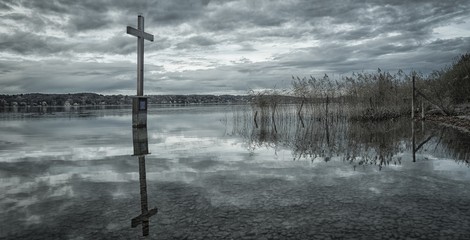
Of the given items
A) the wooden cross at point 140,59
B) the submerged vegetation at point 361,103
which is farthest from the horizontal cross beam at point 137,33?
the submerged vegetation at point 361,103

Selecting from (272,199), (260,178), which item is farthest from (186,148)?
(272,199)

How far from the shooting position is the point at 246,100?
21.0 meters

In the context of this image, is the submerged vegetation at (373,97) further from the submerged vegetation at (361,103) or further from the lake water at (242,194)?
the lake water at (242,194)

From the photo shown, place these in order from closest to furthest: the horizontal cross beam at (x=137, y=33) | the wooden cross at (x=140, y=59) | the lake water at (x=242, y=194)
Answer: the lake water at (x=242, y=194)
the horizontal cross beam at (x=137, y=33)
the wooden cross at (x=140, y=59)

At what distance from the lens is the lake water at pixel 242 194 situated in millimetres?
3285

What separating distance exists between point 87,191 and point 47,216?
108 centimetres

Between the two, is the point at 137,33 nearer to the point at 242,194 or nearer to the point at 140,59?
the point at 140,59

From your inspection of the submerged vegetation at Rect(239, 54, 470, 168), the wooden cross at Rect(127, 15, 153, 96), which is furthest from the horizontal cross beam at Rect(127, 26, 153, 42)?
the submerged vegetation at Rect(239, 54, 470, 168)

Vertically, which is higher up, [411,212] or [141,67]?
[141,67]

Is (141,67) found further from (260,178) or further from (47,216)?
(47,216)

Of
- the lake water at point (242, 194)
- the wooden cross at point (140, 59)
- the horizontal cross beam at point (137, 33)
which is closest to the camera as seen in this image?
the lake water at point (242, 194)

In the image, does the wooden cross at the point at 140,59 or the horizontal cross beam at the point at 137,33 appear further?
the wooden cross at the point at 140,59

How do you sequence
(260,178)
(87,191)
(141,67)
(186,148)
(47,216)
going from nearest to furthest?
(47,216)
(87,191)
(260,178)
(186,148)
(141,67)

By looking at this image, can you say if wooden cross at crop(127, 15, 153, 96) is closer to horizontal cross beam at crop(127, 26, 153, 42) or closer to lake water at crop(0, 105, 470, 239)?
horizontal cross beam at crop(127, 26, 153, 42)
